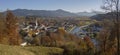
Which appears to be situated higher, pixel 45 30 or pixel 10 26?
pixel 10 26

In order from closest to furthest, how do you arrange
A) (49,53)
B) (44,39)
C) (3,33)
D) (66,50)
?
(49,53)
(66,50)
(3,33)
(44,39)

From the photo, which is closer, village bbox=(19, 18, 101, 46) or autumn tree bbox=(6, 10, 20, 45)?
autumn tree bbox=(6, 10, 20, 45)

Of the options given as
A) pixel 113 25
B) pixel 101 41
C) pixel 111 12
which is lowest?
pixel 101 41

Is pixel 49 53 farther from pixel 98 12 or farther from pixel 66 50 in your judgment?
pixel 98 12

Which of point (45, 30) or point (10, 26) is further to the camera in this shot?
point (45, 30)

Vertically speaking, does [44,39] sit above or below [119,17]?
below

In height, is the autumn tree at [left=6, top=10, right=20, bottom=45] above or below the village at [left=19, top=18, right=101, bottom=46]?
above

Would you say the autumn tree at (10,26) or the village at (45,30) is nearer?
the autumn tree at (10,26)

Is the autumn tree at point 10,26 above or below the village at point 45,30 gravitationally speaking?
above

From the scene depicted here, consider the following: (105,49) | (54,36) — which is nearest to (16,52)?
(105,49)

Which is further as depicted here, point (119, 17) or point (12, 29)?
point (12, 29)

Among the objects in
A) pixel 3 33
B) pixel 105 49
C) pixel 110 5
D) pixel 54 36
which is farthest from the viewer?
pixel 54 36
